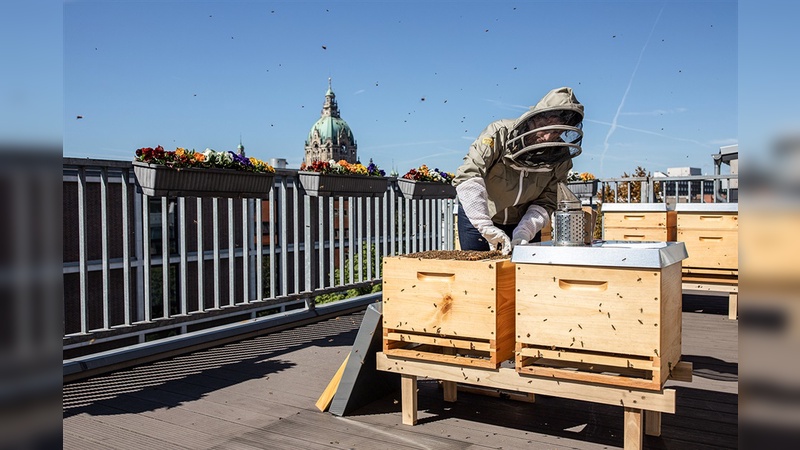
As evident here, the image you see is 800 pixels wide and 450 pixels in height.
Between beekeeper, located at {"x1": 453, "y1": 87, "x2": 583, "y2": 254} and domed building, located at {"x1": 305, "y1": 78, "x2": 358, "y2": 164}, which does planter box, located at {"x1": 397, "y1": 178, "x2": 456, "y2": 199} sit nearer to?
beekeeper, located at {"x1": 453, "y1": 87, "x2": 583, "y2": 254}

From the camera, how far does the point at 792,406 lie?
440mm

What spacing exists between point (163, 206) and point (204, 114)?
236 feet

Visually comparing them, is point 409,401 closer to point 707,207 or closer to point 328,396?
point 328,396

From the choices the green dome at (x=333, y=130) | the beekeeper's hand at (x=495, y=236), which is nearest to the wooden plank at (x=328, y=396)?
the beekeeper's hand at (x=495, y=236)

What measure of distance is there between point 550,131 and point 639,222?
3796 millimetres

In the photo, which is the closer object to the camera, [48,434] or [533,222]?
[48,434]

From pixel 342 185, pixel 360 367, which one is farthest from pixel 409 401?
pixel 342 185

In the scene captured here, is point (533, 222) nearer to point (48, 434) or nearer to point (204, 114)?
point (48, 434)

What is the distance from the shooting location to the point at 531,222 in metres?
3.51

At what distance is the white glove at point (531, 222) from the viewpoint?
3492 millimetres

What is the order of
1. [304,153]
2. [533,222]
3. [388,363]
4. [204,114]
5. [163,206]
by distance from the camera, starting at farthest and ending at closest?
[304,153] → [204,114] → [163,206] → [533,222] → [388,363]

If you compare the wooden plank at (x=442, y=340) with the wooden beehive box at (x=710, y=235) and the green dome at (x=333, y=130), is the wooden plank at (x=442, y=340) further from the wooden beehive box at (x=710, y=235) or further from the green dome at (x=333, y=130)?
the green dome at (x=333, y=130)

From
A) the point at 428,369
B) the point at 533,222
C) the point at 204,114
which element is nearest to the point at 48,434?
the point at 428,369

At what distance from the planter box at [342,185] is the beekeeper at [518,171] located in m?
1.94
